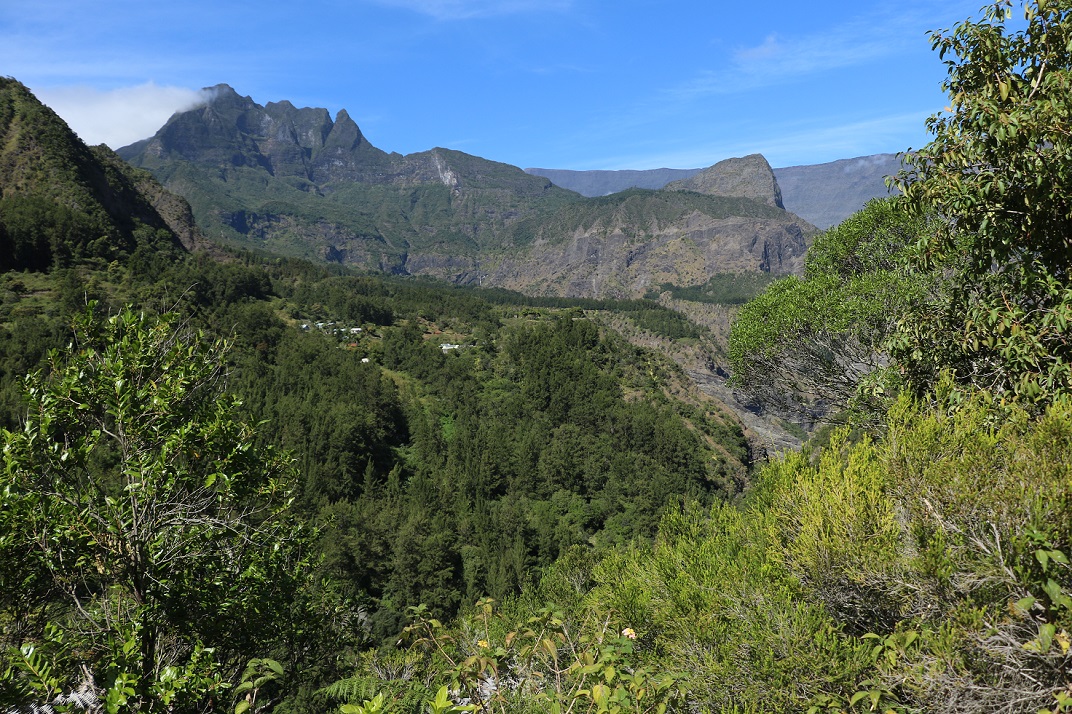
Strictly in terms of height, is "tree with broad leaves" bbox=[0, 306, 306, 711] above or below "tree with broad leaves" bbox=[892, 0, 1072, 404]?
below

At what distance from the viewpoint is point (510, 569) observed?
44656 millimetres

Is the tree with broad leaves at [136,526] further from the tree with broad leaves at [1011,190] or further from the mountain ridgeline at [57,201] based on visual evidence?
the mountain ridgeline at [57,201]

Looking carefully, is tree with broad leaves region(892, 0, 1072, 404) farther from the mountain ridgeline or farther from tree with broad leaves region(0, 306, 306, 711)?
the mountain ridgeline

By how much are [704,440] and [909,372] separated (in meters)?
82.1

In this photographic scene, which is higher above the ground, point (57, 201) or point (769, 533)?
point (57, 201)

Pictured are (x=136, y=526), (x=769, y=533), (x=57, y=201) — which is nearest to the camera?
(x=136, y=526)

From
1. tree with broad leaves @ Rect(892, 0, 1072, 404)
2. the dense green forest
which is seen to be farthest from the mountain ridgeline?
tree with broad leaves @ Rect(892, 0, 1072, 404)

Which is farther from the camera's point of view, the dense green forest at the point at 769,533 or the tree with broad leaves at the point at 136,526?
the tree with broad leaves at the point at 136,526

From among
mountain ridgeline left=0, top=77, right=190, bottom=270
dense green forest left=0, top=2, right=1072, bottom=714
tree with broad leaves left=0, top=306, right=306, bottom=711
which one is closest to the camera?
dense green forest left=0, top=2, right=1072, bottom=714

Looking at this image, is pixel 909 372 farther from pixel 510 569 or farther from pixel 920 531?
pixel 510 569

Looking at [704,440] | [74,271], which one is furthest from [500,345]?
[74,271]

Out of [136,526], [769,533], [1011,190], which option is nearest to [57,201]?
[136,526]

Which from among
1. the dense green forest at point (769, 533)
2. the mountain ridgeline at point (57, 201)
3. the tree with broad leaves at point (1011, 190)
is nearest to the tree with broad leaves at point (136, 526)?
the dense green forest at point (769, 533)

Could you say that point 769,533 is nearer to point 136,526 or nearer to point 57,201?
point 136,526
